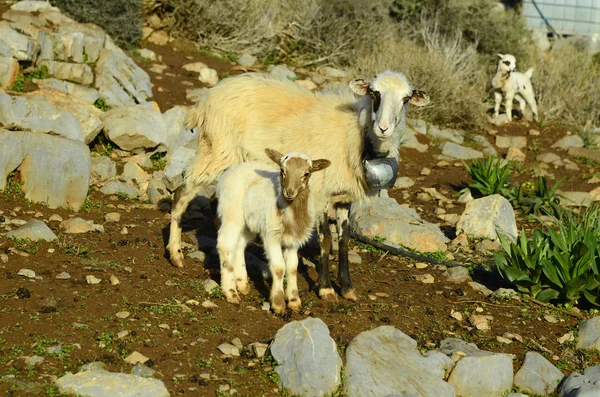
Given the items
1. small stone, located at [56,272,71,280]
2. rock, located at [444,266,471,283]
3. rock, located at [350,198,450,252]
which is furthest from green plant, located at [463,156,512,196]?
small stone, located at [56,272,71,280]

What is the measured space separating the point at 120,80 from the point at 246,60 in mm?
3754

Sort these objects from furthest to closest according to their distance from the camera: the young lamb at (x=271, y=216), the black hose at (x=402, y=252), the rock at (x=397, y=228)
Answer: the rock at (x=397, y=228), the black hose at (x=402, y=252), the young lamb at (x=271, y=216)

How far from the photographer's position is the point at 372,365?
580 cm

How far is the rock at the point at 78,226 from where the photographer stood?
8.14 metres

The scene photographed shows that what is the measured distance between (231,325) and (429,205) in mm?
5594

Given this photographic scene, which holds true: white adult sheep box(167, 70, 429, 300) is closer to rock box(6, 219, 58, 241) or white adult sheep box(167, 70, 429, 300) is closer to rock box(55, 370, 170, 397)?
rock box(6, 219, 58, 241)

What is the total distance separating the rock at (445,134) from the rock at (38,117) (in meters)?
6.83

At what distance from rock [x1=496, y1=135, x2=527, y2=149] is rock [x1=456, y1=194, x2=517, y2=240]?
17.9 feet

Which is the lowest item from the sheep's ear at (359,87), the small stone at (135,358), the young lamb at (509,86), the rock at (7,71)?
the young lamb at (509,86)

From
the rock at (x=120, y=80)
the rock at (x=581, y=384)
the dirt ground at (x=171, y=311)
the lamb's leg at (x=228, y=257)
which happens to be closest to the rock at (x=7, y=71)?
the rock at (x=120, y=80)

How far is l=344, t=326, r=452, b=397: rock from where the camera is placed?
5.64 m

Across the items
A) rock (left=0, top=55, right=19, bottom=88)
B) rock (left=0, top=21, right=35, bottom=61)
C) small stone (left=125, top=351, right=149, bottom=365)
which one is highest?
rock (left=0, top=21, right=35, bottom=61)

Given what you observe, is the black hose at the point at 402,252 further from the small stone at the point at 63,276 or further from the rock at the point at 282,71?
the rock at the point at 282,71

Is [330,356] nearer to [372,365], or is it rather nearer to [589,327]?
[372,365]
